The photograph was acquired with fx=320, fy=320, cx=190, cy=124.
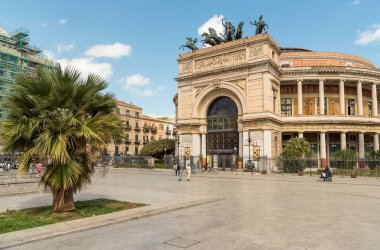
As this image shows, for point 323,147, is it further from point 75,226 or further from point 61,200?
point 75,226

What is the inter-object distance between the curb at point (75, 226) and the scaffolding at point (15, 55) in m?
45.7

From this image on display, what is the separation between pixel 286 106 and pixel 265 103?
9.55m

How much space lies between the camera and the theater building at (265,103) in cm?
4075

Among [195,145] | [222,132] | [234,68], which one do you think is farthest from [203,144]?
[234,68]

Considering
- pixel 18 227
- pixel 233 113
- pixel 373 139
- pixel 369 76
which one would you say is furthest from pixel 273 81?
pixel 18 227

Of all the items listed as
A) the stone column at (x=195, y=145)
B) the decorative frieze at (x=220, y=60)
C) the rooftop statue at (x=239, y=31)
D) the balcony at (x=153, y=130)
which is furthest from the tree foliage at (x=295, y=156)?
the balcony at (x=153, y=130)

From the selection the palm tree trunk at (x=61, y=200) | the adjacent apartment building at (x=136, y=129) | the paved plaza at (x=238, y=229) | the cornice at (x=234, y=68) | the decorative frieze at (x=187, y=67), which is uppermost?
the decorative frieze at (x=187, y=67)

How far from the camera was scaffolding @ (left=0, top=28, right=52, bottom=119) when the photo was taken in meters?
Answer: 51.5

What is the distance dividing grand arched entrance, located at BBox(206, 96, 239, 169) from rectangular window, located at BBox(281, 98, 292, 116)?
8.46 metres

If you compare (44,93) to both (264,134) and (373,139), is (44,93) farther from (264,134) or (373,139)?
(373,139)

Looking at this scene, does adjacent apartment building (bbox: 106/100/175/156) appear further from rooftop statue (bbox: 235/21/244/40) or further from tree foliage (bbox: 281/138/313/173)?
tree foliage (bbox: 281/138/313/173)

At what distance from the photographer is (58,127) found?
9.44 m

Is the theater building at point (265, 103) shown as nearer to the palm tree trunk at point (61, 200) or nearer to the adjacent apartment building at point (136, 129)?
the adjacent apartment building at point (136, 129)

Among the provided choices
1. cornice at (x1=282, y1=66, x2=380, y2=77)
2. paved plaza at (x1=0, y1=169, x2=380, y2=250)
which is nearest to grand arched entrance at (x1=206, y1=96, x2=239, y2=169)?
cornice at (x1=282, y1=66, x2=380, y2=77)
